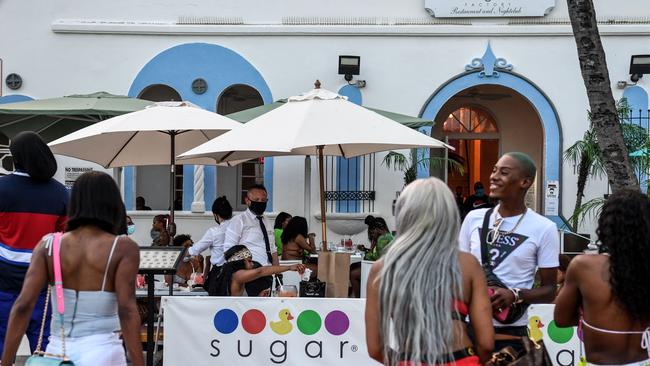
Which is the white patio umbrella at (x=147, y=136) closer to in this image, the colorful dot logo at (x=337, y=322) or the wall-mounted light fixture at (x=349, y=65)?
the colorful dot logo at (x=337, y=322)

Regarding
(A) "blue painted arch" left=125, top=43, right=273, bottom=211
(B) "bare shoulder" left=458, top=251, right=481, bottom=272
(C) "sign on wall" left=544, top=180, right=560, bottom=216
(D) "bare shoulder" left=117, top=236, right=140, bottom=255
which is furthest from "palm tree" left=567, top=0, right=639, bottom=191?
(A) "blue painted arch" left=125, top=43, right=273, bottom=211

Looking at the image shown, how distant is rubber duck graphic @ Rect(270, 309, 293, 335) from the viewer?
641 centimetres

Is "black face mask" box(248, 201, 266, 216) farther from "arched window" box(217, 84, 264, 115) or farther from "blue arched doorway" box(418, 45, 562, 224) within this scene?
"arched window" box(217, 84, 264, 115)

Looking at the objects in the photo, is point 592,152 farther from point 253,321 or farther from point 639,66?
point 253,321

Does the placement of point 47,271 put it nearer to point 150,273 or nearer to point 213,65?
point 150,273

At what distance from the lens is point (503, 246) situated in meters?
4.52

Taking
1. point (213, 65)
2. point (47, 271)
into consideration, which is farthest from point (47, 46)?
point (47, 271)

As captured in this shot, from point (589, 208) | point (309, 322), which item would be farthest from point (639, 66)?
point (309, 322)

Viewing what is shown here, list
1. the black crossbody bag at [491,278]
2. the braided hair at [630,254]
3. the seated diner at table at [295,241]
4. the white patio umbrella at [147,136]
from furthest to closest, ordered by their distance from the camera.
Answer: the seated diner at table at [295,241]
the white patio umbrella at [147,136]
the black crossbody bag at [491,278]
the braided hair at [630,254]

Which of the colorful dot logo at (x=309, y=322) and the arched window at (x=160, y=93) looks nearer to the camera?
the colorful dot logo at (x=309, y=322)

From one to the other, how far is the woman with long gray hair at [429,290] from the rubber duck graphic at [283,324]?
3.16 meters

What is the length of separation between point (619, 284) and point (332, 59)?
10450 mm

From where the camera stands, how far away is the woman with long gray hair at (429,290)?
3.21 meters

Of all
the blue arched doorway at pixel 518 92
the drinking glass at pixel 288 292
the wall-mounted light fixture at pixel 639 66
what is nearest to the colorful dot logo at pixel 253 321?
the drinking glass at pixel 288 292
